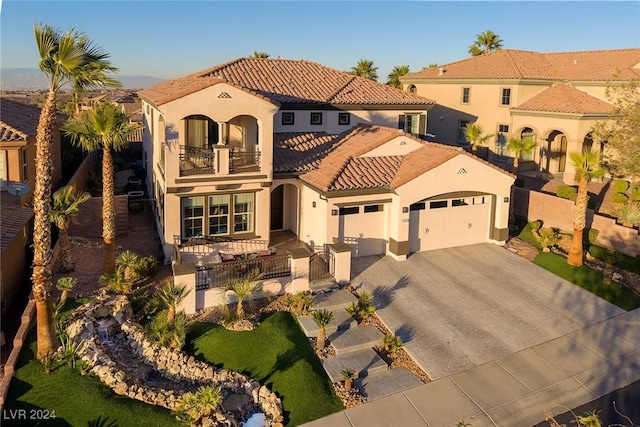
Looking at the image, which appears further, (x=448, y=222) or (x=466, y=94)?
(x=466, y=94)

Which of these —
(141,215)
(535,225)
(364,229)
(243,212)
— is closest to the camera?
(243,212)

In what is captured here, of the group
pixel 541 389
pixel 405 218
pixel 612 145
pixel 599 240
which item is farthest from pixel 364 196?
pixel 612 145

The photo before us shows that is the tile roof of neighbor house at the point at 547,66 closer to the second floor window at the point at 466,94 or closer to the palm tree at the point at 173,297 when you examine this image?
the second floor window at the point at 466,94

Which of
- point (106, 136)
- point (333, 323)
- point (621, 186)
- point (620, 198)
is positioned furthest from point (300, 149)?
point (621, 186)

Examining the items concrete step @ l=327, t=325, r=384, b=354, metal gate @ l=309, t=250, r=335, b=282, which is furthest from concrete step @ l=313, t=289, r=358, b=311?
concrete step @ l=327, t=325, r=384, b=354

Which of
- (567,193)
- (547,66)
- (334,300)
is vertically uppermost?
(547,66)

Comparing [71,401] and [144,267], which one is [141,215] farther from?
[71,401]

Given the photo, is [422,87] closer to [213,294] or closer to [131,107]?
[213,294]
